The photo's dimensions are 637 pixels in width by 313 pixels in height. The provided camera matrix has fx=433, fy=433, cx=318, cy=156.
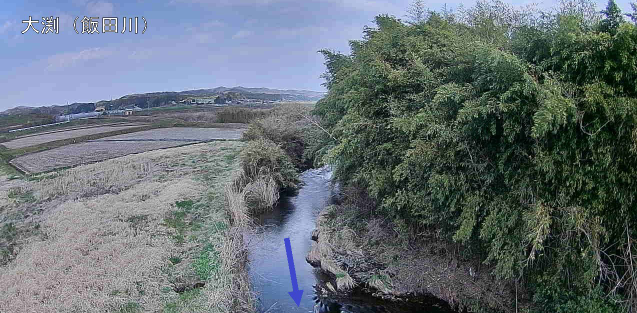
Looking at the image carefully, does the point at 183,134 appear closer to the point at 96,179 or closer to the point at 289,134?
the point at 289,134

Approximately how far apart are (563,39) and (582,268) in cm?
460

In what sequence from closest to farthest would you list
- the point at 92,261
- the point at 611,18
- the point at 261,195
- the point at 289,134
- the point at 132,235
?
1. the point at 611,18
2. the point at 92,261
3. the point at 132,235
4. the point at 261,195
5. the point at 289,134

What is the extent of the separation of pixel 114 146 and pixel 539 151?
26.8 meters

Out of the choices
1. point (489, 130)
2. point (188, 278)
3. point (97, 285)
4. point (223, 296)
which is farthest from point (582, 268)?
point (97, 285)

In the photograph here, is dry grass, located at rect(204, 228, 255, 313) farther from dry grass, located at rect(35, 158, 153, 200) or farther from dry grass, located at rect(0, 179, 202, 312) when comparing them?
dry grass, located at rect(35, 158, 153, 200)

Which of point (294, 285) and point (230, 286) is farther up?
point (230, 286)

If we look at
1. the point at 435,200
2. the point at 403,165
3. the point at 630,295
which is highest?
the point at 403,165

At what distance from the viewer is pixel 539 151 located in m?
8.62

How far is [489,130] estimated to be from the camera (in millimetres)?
9539

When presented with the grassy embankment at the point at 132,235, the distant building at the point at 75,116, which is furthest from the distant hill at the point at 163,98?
the grassy embankment at the point at 132,235

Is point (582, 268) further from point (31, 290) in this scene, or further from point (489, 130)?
point (31, 290)

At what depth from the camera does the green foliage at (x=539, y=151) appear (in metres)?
8.00

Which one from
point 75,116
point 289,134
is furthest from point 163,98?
point 289,134

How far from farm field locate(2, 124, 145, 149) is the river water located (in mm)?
18757
